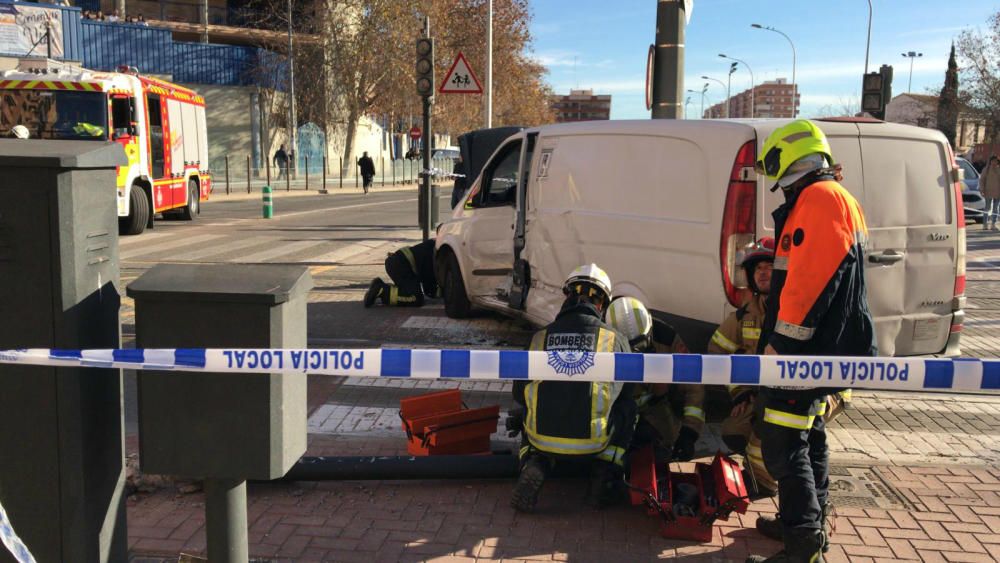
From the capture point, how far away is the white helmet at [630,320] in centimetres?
476

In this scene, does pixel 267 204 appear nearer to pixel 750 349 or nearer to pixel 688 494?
pixel 750 349

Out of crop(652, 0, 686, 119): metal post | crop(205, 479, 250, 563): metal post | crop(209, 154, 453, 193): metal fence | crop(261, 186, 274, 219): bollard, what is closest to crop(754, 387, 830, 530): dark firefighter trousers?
crop(205, 479, 250, 563): metal post

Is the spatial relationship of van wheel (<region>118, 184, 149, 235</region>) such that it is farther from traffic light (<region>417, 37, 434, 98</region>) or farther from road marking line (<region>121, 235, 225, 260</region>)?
traffic light (<region>417, 37, 434, 98</region>)

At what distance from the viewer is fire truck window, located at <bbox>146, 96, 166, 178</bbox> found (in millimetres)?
17516

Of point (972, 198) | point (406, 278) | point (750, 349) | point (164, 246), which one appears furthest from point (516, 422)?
point (972, 198)

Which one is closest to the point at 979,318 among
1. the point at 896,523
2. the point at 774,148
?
the point at 896,523

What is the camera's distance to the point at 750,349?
188 inches

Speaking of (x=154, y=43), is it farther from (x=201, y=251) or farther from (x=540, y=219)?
(x=540, y=219)

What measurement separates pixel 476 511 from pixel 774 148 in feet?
7.12

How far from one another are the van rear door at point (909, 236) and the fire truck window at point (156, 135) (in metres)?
15.3

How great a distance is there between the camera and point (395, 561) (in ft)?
12.3

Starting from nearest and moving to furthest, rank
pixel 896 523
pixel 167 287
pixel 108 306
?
pixel 167 287 < pixel 108 306 < pixel 896 523

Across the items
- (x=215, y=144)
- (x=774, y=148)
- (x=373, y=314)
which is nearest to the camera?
(x=774, y=148)

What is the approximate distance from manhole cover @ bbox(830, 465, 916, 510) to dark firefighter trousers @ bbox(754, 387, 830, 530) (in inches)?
35.6
